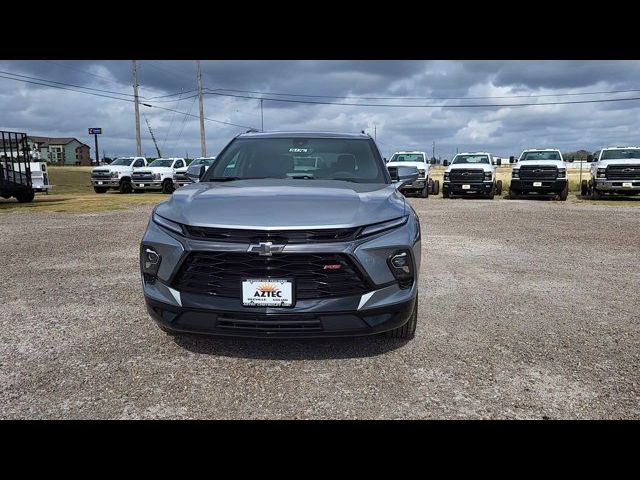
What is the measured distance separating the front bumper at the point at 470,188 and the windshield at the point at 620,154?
15.4 feet

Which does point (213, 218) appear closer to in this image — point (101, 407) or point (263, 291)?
point (263, 291)

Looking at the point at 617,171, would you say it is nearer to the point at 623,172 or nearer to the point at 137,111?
the point at 623,172

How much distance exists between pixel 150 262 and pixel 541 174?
A: 20405 mm

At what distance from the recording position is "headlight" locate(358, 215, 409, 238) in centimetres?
318

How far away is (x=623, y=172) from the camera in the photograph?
19.6 m

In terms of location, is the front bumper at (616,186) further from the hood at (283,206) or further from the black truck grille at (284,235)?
the black truck grille at (284,235)

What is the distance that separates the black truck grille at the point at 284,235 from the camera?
3.07 metres

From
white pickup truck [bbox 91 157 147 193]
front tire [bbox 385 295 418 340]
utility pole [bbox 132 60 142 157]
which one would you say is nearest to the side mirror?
front tire [bbox 385 295 418 340]

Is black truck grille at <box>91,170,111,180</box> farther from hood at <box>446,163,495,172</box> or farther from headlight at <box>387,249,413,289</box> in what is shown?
headlight at <box>387,249,413,289</box>

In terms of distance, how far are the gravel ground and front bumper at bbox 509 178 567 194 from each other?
49.6 feet

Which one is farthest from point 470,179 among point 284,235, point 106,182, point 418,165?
point 284,235

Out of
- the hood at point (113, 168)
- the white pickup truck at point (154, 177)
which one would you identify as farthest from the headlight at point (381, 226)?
the hood at point (113, 168)

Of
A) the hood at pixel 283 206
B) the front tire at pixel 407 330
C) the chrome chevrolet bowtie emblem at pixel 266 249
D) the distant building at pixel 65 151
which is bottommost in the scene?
the front tire at pixel 407 330

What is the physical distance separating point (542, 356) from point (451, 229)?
789 cm
